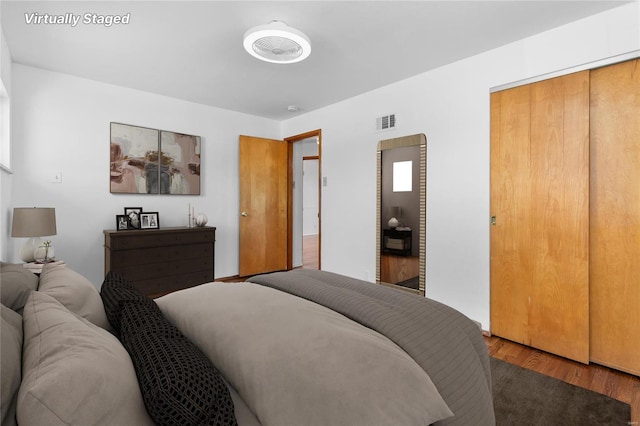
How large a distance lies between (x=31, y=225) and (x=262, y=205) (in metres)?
2.84

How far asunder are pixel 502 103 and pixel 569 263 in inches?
56.3

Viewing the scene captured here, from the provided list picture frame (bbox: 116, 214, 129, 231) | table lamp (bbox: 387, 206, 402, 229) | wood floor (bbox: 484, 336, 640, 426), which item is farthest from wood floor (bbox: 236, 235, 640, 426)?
picture frame (bbox: 116, 214, 129, 231)

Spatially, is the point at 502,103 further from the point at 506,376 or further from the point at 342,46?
the point at 506,376

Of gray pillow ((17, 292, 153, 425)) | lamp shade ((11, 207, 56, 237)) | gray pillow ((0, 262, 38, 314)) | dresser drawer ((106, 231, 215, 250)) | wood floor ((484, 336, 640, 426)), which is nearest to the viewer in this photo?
gray pillow ((17, 292, 153, 425))

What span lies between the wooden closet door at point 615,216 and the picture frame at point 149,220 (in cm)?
439

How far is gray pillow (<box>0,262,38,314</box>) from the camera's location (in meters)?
1.12

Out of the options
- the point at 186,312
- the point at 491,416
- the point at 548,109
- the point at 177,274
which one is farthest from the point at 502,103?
the point at 177,274

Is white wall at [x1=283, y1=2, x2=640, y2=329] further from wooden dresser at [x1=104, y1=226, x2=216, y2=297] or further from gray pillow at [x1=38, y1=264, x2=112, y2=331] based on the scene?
gray pillow at [x1=38, y1=264, x2=112, y2=331]

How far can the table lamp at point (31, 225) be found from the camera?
8.70 ft

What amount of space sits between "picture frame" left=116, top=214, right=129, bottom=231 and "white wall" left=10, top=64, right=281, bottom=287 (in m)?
0.14

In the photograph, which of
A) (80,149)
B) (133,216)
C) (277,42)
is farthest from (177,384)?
(80,149)

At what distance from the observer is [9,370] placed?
0.67m

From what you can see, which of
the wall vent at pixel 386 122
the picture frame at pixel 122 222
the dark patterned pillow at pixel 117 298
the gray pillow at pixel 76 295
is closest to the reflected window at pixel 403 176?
the wall vent at pixel 386 122

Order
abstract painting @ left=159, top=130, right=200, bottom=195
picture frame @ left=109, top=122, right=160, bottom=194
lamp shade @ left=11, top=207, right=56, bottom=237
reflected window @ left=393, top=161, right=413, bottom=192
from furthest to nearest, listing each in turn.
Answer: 1. abstract painting @ left=159, top=130, right=200, bottom=195
2. picture frame @ left=109, top=122, right=160, bottom=194
3. reflected window @ left=393, top=161, right=413, bottom=192
4. lamp shade @ left=11, top=207, right=56, bottom=237
